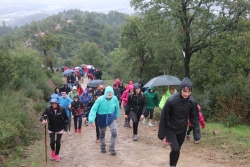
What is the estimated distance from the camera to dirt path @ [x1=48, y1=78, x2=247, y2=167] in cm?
724

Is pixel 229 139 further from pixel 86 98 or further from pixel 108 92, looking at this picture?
pixel 86 98

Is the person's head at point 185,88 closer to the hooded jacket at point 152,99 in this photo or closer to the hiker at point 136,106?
the hiker at point 136,106

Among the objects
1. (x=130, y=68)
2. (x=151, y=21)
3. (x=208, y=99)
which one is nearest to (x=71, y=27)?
(x=130, y=68)

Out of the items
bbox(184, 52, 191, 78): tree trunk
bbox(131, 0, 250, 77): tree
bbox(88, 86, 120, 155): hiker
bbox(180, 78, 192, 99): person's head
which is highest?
bbox(131, 0, 250, 77): tree

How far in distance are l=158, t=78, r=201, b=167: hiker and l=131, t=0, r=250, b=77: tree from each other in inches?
→ 511

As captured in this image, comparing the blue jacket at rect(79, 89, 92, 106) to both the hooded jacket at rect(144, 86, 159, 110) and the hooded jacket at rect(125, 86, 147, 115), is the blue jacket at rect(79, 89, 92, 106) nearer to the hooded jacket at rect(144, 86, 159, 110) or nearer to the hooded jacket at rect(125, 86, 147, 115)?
the hooded jacket at rect(144, 86, 159, 110)

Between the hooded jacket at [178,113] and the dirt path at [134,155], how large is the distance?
1946 millimetres

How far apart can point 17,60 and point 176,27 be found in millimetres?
9983

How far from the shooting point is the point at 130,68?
104 ft

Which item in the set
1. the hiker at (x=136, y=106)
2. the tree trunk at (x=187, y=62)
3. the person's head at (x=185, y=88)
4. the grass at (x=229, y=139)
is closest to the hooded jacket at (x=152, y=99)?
the hiker at (x=136, y=106)

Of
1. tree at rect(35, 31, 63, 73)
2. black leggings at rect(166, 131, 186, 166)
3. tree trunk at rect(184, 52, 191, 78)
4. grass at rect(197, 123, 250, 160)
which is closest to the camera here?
black leggings at rect(166, 131, 186, 166)

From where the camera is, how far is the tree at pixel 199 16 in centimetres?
1753

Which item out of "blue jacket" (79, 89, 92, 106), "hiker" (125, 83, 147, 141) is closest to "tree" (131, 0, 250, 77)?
"blue jacket" (79, 89, 92, 106)

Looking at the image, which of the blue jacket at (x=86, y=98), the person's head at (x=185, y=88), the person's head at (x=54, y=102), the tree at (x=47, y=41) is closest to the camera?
the person's head at (x=185, y=88)
